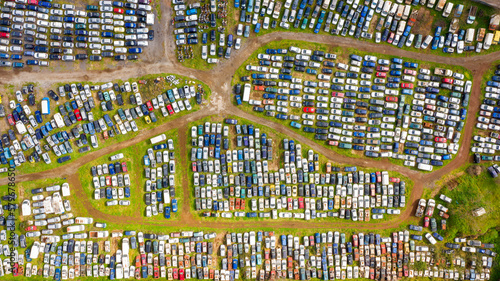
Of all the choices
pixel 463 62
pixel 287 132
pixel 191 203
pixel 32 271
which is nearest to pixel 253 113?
pixel 287 132

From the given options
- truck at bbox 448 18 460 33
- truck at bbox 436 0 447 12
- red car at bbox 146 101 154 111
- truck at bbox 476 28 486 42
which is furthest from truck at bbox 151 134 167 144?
truck at bbox 476 28 486 42

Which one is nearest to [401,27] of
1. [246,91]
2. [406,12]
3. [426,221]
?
[406,12]

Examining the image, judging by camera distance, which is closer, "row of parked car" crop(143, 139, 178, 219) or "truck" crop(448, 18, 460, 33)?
"row of parked car" crop(143, 139, 178, 219)

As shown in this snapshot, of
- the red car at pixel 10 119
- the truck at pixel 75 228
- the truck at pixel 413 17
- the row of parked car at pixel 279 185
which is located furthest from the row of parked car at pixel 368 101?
the red car at pixel 10 119

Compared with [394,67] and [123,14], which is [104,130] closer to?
[123,14]

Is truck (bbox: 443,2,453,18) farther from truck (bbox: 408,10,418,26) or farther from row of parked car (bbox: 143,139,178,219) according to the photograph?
row of parked car (bbox: 143,139,178,219)

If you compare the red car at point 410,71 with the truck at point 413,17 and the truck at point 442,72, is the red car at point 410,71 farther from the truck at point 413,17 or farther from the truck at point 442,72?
the truck at point 413,17

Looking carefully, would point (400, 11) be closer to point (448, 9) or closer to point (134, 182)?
point (448, 9)
